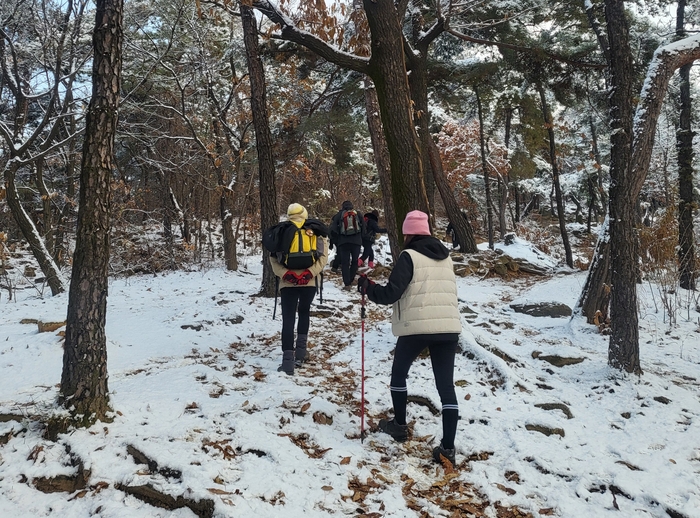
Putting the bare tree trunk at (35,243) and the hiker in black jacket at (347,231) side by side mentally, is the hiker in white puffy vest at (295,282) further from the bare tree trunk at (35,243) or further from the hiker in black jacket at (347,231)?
the bare tree trunk at (35,243)

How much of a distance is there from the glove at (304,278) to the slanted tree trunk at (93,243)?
210cm

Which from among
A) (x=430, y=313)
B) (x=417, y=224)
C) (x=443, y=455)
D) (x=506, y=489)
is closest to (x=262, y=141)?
(x=417, y=224)

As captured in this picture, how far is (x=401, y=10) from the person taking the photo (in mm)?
6555

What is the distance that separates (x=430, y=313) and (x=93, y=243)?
2.71 meters

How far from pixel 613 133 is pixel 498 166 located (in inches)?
803

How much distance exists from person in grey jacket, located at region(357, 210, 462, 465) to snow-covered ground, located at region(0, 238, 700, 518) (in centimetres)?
57

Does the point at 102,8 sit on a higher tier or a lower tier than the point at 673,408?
higher

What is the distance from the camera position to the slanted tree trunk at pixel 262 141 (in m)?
9.05

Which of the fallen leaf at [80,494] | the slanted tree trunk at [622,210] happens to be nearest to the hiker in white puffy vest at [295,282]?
the fallen leaf at [80,494]

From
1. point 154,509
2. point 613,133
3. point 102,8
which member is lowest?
point 154,509

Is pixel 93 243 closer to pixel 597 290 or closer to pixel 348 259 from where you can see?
pixel 348 259

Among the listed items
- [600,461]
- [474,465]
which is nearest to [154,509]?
[474,465]

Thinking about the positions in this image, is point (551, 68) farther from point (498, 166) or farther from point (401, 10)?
point (498, 166)

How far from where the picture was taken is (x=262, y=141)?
361 inches
